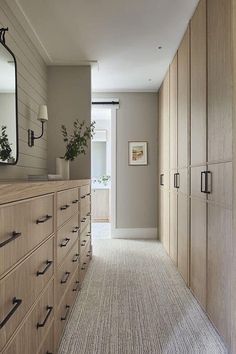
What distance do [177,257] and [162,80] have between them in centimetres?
269

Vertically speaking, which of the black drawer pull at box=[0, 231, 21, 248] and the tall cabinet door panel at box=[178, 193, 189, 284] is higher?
the black drawer pull at box=[0, 231, 21, 248]

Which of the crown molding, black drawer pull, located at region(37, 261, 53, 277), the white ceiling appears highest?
the white ceiling

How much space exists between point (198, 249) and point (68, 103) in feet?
8.34

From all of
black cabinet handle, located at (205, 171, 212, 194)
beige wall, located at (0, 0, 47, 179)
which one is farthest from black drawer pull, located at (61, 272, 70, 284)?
black cabinet handle, located at (205, 171, 212, 194)

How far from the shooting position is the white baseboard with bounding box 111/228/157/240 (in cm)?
502

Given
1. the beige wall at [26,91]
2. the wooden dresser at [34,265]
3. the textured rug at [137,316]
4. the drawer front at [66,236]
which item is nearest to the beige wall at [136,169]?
the textured rug at [137,316]

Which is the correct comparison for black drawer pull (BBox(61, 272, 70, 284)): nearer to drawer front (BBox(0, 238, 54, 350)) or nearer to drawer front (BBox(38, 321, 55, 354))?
drawer front (BBox(38, 321, 55, 354))

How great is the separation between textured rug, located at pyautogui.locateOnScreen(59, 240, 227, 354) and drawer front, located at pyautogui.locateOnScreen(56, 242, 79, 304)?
13.0 inches

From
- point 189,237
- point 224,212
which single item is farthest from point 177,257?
point 224,212

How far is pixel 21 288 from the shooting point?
1.07 metres

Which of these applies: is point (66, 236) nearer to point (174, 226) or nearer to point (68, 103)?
point (174, 226)

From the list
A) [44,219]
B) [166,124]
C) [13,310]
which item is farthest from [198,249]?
[166,124]

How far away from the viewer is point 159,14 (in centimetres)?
261

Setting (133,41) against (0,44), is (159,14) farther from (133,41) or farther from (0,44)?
(0,44)
